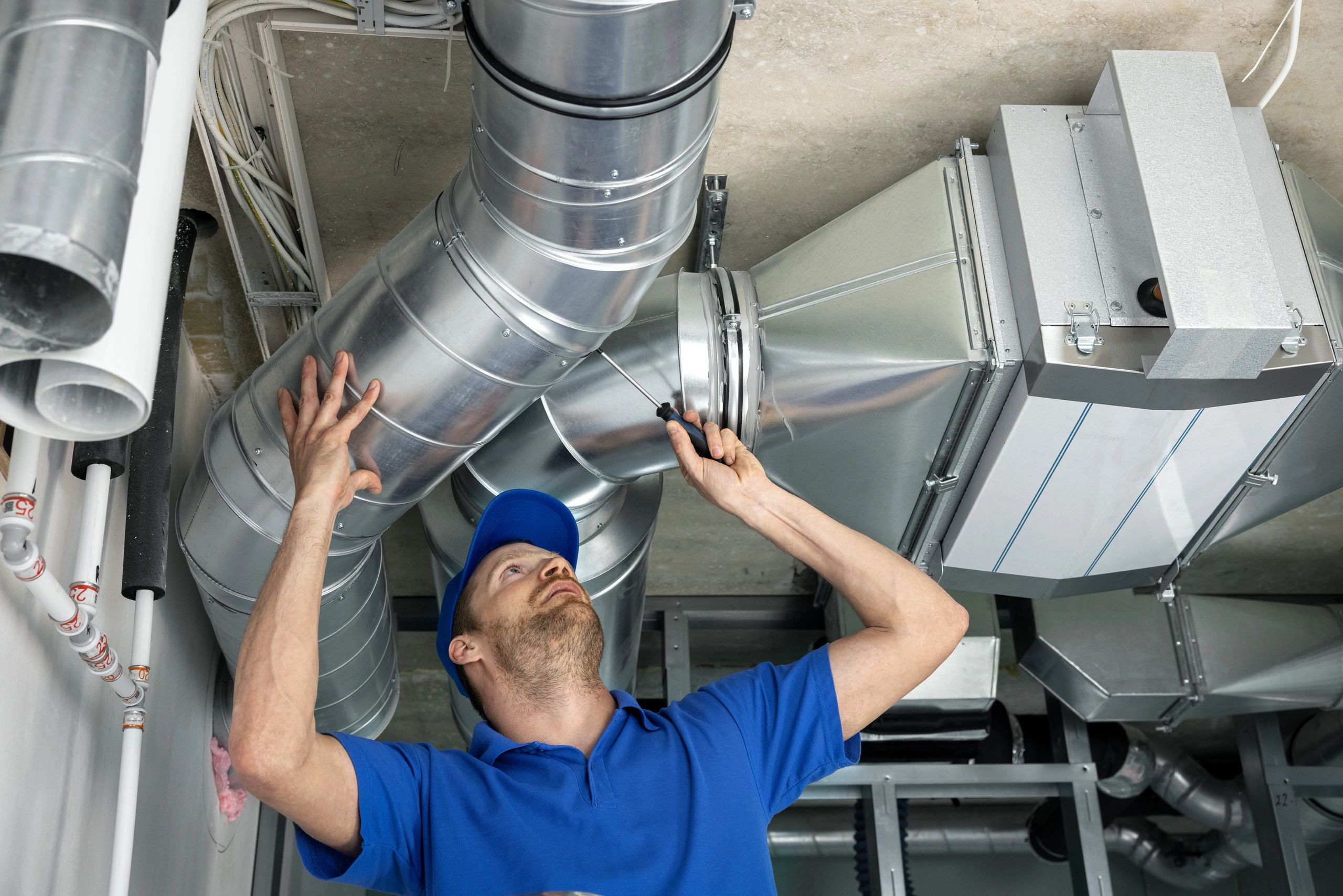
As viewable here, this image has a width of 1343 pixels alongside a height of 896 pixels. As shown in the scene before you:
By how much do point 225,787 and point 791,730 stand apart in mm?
1421

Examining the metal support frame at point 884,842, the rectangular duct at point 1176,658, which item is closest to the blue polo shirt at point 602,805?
the metal support frame at point 884,842

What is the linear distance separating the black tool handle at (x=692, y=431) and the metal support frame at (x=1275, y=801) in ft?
6.90

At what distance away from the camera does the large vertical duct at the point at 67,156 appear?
0.76m

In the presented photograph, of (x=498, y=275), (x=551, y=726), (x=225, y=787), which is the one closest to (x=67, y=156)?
(x=498, y=275)

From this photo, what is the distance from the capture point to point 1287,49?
1777 millimetres

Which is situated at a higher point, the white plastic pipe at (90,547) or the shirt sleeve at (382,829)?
the white plastic pipe at (90,547)

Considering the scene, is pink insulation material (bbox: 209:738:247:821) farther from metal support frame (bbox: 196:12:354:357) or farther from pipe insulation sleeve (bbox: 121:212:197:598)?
metal support frame (bbox: 196:12:354:357)

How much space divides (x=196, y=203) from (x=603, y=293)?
85 centimetres

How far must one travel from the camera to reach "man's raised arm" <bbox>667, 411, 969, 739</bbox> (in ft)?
4.88

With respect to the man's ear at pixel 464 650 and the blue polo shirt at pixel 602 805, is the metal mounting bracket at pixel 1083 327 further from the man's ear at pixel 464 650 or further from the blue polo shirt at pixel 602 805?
the man's ear at pixel 464 650

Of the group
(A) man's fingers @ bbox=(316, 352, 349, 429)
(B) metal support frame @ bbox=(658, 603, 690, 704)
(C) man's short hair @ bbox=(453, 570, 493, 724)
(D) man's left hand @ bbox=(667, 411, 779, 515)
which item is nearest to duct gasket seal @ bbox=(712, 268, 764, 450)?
(D) man's left hand @ bbox=(667, 411, 779, 515)

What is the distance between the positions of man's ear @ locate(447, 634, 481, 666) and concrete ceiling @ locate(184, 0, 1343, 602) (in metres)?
0.77

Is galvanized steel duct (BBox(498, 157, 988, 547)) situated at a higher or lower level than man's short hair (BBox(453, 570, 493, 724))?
higher

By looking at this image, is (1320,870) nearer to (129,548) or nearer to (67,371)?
(129,548)
